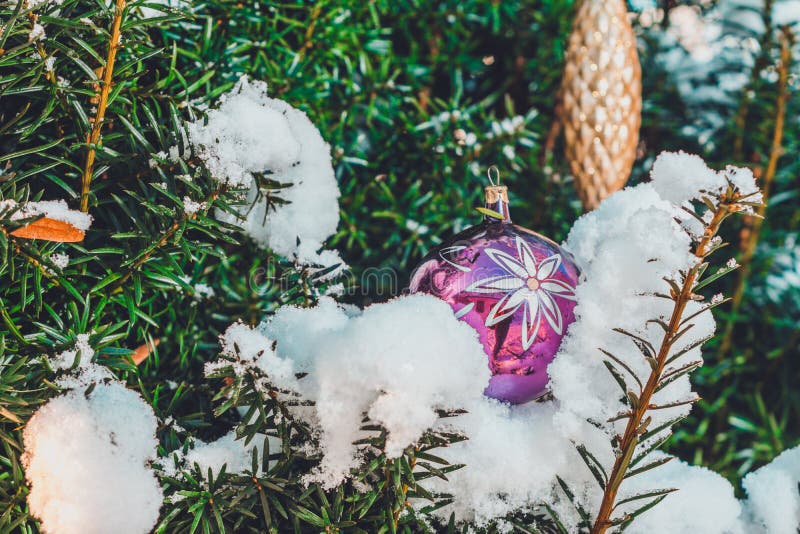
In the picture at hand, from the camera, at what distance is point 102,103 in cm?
44

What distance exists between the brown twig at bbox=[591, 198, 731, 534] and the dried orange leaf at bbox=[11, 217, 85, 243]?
1.32 feet

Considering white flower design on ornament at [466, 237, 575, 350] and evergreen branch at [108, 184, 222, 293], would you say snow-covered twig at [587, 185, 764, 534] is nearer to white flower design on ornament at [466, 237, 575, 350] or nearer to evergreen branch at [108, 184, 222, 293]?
white flower design on ornament at [466, 237, 575, 350]

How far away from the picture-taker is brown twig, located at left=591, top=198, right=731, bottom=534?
38 cm

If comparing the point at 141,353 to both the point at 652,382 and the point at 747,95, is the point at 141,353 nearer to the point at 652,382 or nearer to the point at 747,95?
the point at 652,382

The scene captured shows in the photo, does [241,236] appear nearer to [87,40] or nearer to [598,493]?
[87,40]

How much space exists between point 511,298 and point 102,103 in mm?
351

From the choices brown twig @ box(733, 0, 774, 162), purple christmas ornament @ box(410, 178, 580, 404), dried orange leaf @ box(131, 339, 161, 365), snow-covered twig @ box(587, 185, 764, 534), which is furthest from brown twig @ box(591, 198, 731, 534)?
brown twig @ box(733, 0, 774, 162)

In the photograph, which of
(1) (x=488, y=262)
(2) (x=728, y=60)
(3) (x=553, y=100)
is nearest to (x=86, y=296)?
(1) (x=488, y=262)

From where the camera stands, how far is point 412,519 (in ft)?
1.36

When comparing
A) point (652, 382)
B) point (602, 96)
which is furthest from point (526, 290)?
point (602, 96)

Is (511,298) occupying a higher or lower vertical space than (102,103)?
lower

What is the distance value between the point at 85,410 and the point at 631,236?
41 cm

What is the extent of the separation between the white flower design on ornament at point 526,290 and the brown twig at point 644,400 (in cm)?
11

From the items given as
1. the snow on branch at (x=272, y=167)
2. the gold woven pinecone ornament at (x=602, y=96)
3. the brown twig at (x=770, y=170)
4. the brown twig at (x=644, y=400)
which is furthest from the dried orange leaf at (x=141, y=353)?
the brown twig at (x=770, y=170)
